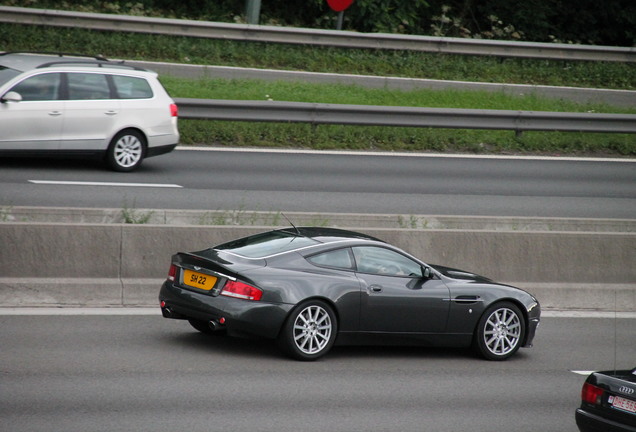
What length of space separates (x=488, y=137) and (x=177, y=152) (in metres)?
7.08

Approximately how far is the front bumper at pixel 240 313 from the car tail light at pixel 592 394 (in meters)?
3.12

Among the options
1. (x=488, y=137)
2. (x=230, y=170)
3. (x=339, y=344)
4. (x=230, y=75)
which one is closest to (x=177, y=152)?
(x=230, y=170)

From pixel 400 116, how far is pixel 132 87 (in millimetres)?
6045

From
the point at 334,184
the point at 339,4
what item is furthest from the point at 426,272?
the point at 339,4

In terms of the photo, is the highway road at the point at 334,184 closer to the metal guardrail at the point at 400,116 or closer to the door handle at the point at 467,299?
the metal guardrail at the point at 400,116

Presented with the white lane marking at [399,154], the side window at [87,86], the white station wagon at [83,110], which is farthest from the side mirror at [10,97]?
the white lane marking at [399,154]

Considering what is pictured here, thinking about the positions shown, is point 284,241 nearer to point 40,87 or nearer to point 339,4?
point 40,87

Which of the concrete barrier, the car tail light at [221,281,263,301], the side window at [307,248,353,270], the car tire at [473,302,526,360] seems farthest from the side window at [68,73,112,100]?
the car tire at [473,302,526,360]

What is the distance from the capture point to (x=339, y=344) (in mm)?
9812

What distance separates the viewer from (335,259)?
9.91 meters

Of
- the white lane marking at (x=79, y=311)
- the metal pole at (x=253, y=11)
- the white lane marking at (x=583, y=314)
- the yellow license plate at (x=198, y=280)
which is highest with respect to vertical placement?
the metal pole at (x=253, y=11)

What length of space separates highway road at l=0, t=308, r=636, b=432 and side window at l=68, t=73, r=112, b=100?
21.8 feet

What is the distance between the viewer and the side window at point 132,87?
17000mm

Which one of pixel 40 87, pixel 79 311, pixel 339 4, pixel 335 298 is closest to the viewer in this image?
→ pixel 335 298
